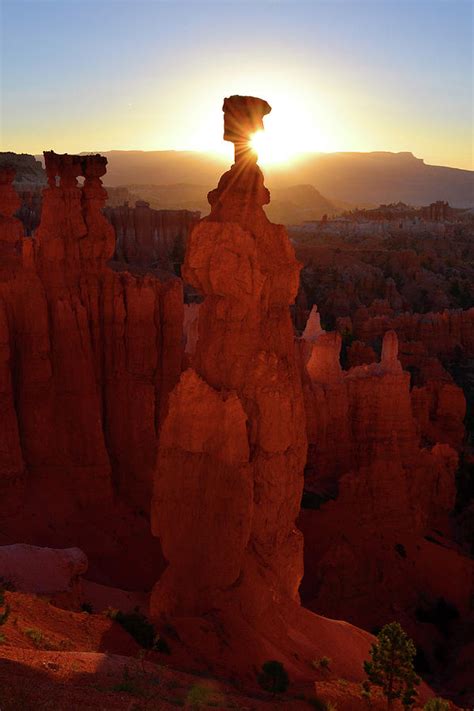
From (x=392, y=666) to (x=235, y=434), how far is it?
311cm

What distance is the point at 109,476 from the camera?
1452cm

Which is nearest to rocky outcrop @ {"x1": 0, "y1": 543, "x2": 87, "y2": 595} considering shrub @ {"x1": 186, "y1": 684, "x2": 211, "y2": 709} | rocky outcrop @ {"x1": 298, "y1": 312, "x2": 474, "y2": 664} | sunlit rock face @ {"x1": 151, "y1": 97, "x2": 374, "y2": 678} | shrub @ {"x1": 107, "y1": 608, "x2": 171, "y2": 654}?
shrub @ {"x1": 107, "y1": 608, "x2": 171, "y2": 654}

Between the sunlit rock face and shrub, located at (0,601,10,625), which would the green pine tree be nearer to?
the sunlit rock face

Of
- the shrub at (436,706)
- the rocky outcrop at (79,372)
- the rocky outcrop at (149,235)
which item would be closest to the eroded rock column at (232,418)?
the shrub at (436,706)

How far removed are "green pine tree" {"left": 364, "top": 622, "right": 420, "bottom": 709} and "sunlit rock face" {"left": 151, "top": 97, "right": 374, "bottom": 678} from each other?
3.20 feet

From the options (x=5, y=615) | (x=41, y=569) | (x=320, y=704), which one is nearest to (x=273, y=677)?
(x=320, y=704)

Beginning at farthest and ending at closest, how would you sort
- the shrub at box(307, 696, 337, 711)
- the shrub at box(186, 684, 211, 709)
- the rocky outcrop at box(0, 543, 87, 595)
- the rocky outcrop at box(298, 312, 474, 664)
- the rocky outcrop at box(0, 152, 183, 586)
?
the rocky outcrop at box(298, 312, 474, 664) → the rocky outcrop at box(0, 152, 183, 586) → the rocky outcrop at box(0, 543, 87, 595) → the shrub at box(307, 696, 337, 711) → the shrub at box(186, 684, 211, 709)

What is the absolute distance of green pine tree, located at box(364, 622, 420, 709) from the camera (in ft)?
27.7

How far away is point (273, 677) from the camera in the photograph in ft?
26.6

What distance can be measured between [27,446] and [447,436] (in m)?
13.9

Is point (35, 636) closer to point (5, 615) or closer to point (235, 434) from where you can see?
point (5, 615)

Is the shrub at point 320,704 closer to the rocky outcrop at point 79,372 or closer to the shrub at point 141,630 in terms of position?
the shrub at point 141,630

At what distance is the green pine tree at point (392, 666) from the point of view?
843 centimetres

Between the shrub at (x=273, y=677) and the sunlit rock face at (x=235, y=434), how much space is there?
73 cm
